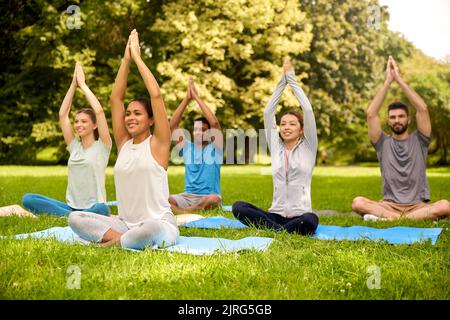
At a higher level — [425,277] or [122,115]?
[122,115]

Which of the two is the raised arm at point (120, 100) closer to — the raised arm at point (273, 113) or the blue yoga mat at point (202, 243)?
the blue yoga mat at point (202, 243)

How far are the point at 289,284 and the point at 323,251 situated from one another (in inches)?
40.8

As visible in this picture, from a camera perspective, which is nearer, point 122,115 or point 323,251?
point 323,251

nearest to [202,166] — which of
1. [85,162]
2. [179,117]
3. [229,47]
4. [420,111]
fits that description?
[179,117]

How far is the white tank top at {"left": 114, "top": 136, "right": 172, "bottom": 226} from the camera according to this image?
4398 mm

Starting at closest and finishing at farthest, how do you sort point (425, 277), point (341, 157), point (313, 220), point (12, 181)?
point (425, 277) → point (313, 220) → point (12, 181) → point (341, 157)

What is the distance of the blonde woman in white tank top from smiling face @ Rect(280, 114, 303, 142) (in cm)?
138

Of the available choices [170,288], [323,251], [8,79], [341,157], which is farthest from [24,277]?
[341,157]

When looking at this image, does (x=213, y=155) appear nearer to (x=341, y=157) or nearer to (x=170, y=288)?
(x=170, y=288)

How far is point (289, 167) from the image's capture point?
17.6 feet

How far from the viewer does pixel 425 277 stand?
11.1 feet

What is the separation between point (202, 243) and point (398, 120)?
3152 millimetres

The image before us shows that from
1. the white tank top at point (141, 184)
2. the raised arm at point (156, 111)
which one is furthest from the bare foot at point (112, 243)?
the raised arm at point (156, 111)

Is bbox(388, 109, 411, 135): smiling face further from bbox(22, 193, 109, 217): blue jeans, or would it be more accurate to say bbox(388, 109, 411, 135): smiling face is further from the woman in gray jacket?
bbox(22, 193, 109, 217): blue jeans
